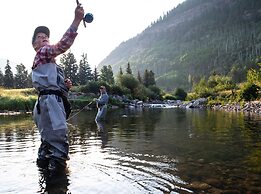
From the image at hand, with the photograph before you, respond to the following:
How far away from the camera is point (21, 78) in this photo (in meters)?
108

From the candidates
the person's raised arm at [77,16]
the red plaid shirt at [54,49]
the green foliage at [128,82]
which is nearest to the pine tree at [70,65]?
the green foliage at [128,82]

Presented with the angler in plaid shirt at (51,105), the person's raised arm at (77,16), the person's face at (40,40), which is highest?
the person's raised arm at (77,16)

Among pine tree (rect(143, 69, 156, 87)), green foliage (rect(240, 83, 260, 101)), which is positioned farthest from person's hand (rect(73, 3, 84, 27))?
pine tree (rect(143, 69, 156, 87))

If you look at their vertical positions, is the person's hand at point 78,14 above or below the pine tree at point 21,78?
below

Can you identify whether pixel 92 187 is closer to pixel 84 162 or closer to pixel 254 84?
pixel 84 162

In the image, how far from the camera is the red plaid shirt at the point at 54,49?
6.58 metres

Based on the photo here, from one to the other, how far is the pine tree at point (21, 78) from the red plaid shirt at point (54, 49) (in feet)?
341

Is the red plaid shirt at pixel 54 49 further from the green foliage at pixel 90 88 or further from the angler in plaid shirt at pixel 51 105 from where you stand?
the green foliage at pixel 90 88

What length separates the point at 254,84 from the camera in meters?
54.7

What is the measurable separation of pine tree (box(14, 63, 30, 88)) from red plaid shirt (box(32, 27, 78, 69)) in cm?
10396

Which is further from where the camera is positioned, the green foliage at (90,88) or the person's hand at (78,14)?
the green foliage at (90,88)

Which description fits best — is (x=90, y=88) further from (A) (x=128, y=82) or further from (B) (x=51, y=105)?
(B) (x=51, y=105)

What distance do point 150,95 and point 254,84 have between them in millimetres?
58804

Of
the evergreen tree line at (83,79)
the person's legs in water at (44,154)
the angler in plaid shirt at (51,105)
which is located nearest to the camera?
the angler in plaid shirt at (51,105)
